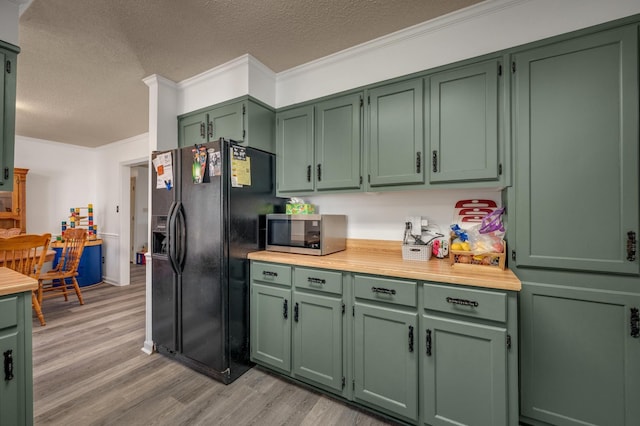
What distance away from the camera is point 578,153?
4.68 feet

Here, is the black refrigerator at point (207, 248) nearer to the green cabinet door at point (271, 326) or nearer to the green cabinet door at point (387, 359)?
the green cabinet door at point (271, 326)

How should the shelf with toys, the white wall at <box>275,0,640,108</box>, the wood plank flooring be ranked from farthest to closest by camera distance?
the shelf with toys, the wood plank flooring, the white wall at <box>275,0,640,108</box>

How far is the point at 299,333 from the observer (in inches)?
76.4

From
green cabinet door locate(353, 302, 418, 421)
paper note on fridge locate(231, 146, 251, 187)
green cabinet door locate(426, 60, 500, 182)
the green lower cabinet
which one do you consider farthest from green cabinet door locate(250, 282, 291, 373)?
green cabinet door locate(426, 60, 500, 182)

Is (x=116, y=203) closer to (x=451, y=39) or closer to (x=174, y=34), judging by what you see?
(x=174, y=34)

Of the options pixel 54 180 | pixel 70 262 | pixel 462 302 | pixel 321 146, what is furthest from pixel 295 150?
pixel 54 180

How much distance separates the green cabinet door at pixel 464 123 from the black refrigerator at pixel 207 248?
1424mm

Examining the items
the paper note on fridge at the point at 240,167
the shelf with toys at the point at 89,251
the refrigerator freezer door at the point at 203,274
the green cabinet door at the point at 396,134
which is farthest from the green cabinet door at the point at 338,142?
the shelf with toys at the point at 89,251

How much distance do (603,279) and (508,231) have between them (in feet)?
1.50

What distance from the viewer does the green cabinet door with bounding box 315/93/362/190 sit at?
2.11 meters

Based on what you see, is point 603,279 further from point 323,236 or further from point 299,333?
point 299,333

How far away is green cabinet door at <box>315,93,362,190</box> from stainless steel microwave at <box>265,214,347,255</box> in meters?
0.31

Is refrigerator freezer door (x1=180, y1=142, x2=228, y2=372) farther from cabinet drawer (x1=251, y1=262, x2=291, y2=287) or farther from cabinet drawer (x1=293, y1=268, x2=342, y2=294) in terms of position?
cabinet drawer (x1=293, y1=268, x2=342, y2=294)

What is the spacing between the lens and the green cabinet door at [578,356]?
1.33m
